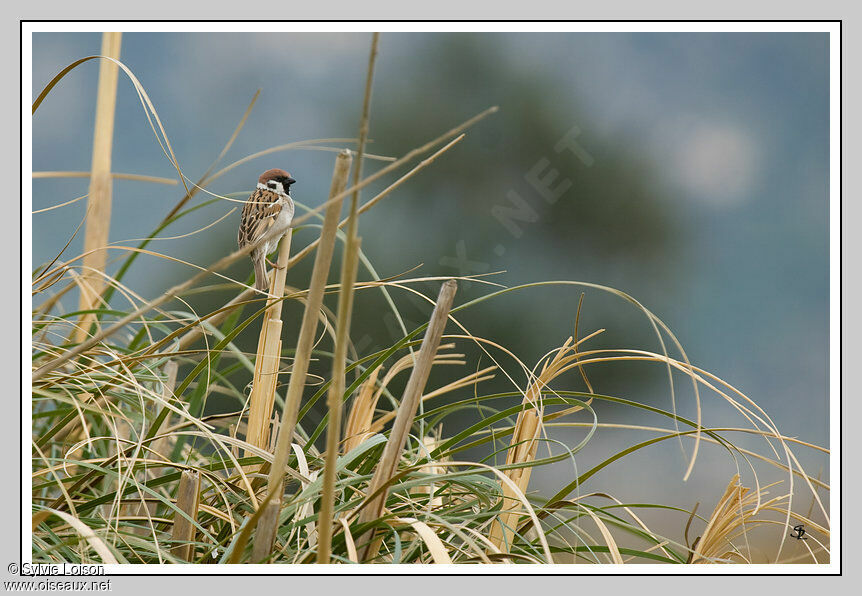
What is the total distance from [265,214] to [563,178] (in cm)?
119

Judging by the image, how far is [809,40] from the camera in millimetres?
658

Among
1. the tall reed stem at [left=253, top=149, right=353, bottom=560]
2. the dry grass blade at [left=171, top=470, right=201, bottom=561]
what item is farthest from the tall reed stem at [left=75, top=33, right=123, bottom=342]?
the tall reed stem at [left=253, top=149, right=353, bottom=560]

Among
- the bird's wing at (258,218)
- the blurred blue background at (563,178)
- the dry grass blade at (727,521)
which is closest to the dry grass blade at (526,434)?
the dry grass blade at (727,521)

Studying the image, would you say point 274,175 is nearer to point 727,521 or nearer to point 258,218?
point 258,218

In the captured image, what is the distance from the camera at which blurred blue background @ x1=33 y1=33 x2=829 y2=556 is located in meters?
0.98

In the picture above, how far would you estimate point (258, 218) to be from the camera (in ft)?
1.69

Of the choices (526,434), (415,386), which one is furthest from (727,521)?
(415,386)

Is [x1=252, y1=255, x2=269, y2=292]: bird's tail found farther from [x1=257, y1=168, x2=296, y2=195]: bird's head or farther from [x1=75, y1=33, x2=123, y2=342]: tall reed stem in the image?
[x1=75, y1=33, x2=123, y2=342]: tall reed stem

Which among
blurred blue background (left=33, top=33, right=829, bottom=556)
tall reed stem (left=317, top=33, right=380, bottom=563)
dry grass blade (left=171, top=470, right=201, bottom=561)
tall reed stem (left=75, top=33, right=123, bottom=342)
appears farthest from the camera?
blurred blue background (left=33, top=33, right=829, bottom=556)

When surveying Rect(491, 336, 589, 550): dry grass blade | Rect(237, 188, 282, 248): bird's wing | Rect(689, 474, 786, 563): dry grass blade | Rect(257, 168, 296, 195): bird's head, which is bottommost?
Rect(689, 474, 786, 563): dry grass blade

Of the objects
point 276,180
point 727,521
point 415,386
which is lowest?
point 727,521

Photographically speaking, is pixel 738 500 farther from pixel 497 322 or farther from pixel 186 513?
pixel 497 322

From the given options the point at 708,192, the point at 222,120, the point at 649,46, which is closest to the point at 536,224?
the point at 708,192

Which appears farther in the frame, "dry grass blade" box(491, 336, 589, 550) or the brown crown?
the brown crown
